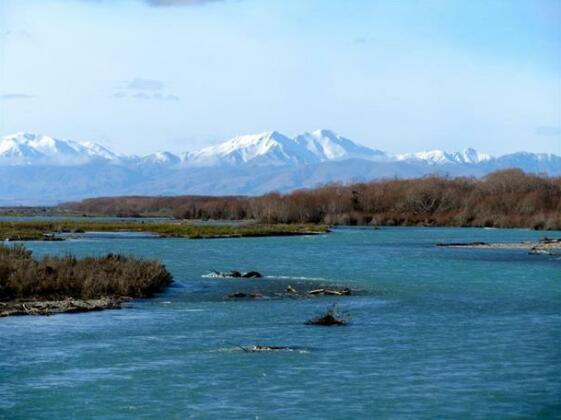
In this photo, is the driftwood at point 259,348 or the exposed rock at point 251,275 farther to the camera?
the exposed rock at point 251,275

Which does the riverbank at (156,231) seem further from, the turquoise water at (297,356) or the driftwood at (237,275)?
the turquoise water at (297,356)

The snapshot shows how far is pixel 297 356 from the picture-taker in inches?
1043

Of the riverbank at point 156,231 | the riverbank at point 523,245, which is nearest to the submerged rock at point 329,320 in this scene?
the riverbank at point 523,245

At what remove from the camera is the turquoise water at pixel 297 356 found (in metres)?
21.4

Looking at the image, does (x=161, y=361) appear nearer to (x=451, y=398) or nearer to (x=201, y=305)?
(x=451, y=398)

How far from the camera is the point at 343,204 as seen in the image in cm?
14862

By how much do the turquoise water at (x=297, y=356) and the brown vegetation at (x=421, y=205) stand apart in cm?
8422

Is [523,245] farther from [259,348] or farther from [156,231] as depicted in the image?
[259,348]

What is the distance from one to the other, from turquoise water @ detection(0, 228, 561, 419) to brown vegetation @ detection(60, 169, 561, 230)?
8422cm

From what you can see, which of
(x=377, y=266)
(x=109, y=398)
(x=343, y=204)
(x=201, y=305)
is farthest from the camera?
(x=343, y=204)

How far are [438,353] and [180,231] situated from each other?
7508 centimetres

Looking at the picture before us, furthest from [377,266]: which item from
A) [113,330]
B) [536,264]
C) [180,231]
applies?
[180,231]

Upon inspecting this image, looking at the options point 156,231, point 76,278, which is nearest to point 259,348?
point 76,278

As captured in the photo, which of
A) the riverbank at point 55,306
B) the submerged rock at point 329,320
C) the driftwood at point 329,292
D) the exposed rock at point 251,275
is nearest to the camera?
the submerged rock at point 329,320
